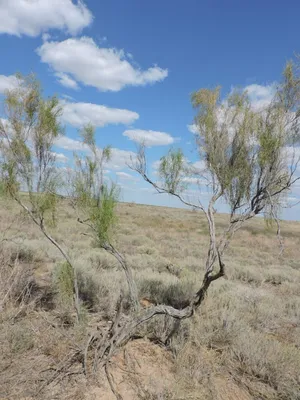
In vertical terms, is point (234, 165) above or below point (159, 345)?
above

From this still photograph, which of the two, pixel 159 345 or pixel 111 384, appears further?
pixel 159 345

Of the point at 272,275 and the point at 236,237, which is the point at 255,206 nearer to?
the point at 272,275

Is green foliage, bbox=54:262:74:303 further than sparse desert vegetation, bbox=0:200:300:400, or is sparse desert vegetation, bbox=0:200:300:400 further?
green foliage, bbox=54:262:74:303

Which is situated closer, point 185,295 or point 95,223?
point 95,223

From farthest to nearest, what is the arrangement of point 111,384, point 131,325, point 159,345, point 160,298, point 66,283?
point 160,298
point 66,283
point 159,345
point 131,325
point 111,384

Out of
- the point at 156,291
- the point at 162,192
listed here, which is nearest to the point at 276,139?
the point at 162,192

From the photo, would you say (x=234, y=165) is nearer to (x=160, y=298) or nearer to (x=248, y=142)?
(x=248, y=142)

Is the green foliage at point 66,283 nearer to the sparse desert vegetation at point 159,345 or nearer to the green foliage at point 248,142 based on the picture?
the sparse desert vegetation at point 159,345

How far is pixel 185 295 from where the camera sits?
8.47 metres

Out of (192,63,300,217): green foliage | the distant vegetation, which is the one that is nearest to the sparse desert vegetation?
the distant vegetation

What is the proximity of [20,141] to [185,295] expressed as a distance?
5731 millimetres

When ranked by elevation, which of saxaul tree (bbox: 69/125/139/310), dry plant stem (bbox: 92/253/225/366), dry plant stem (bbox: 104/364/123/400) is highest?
saxaul tree (bbox: 69/125/139/310)

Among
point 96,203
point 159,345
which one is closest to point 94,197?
point 96,203

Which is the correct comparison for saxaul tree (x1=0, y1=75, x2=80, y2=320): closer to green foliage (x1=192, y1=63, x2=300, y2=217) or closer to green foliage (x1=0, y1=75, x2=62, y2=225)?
green foliage (x1=0, y1=75, x2=62, y2=225)
